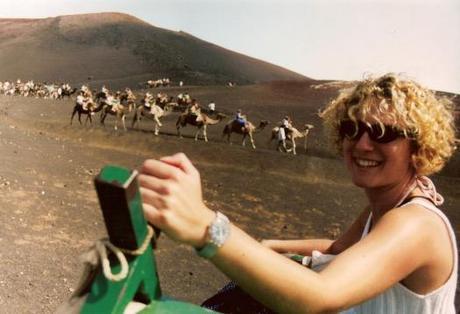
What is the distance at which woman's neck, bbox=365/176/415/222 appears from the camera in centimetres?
200

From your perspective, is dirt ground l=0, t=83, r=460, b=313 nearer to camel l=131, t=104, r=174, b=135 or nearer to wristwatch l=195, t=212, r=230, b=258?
camel l=131, t=104, r=174, b=135

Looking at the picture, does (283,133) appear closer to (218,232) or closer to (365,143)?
(365,143)

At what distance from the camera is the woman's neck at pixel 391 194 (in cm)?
200

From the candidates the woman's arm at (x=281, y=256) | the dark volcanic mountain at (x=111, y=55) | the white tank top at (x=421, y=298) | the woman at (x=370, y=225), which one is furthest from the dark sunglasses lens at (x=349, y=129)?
the dark volcanic mountain at (x=111, y=55)

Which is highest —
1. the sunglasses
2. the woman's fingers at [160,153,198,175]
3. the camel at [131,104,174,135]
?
the woman's fingers at [160,153,198,175]

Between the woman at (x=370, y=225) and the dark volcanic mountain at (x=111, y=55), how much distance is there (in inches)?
2430

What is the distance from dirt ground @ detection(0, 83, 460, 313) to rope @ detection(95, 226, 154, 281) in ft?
18.2

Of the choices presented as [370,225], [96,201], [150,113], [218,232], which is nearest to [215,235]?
[218,232]

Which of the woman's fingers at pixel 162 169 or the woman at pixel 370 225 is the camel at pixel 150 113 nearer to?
the woman at pixel 370 225

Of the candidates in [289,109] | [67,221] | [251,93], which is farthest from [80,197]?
[251,93]

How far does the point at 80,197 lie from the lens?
1164 cm

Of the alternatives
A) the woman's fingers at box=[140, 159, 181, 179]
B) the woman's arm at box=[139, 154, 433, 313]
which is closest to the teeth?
the woman's arm at box=[139, 154, 433, 313]

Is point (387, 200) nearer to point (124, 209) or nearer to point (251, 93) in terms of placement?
point (124, 209)

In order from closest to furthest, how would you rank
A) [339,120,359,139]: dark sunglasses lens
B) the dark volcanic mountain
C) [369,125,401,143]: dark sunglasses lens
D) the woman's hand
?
1. the woman's hand
2. [369,125,401,143]: dark sunglasses lens
3. [339,120,359,139]: dark sunglasses lens
4. the dark volcanic mountain
